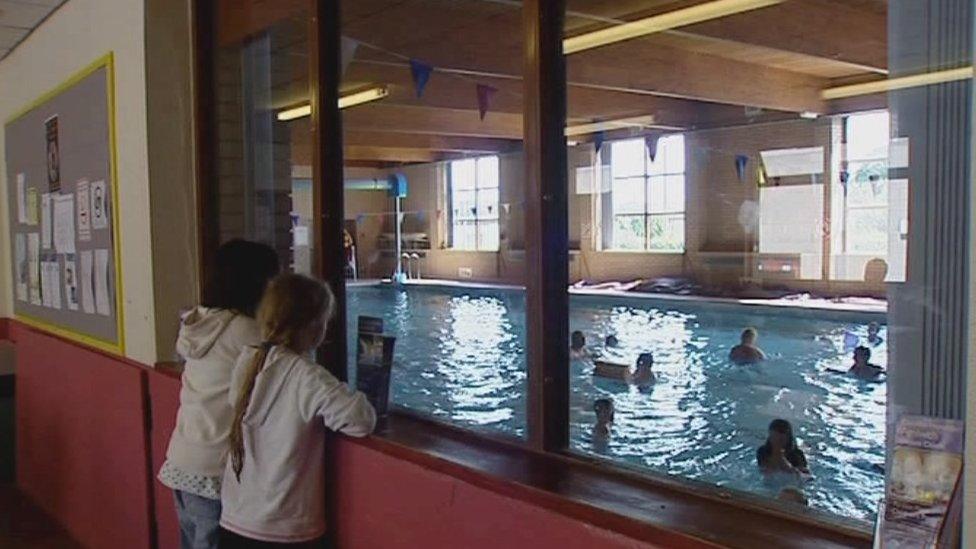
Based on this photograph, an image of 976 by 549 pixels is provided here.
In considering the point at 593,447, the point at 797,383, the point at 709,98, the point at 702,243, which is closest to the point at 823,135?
the point at 593,447

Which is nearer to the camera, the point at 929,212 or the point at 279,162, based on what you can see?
the point at 929,212

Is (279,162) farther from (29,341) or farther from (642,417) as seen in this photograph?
(29,341)

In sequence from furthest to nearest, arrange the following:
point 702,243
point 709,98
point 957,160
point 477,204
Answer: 1. point 702,243
2. point 709,98
3. point 477,204
4. point 957,160

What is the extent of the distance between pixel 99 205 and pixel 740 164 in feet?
13.7

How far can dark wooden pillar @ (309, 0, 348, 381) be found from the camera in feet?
7.34

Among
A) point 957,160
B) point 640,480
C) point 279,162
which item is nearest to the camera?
point 957,160

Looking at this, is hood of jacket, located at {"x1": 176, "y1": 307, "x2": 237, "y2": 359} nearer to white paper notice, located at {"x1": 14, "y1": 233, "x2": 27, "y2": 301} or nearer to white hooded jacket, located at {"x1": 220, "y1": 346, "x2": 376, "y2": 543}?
white hooded jacket, located at {"x1": 220, "y1": 346, "x2": 376, "y2": 543}

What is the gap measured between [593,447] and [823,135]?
1.51 meters

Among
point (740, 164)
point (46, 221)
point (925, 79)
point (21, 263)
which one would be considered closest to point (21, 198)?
point (21, 263)

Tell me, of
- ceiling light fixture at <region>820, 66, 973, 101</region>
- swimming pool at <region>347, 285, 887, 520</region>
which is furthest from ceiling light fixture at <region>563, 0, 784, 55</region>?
ceiling light fixture at <region>820, 66, 973, 101</region>

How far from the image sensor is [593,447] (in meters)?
1.73

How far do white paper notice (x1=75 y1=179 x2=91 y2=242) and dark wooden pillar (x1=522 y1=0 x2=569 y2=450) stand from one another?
2.44 meters

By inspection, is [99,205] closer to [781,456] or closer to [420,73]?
[420,73]

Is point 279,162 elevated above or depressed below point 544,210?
above
